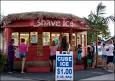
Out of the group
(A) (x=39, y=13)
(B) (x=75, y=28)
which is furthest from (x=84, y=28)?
(A) (x=39, y=13)

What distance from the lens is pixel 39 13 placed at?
1891cm

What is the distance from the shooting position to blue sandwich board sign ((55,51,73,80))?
1398cm

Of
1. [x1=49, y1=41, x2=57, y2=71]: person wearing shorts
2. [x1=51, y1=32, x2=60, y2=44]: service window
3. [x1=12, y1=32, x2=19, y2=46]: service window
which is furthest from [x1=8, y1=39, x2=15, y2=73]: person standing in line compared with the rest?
[x1=51, y1=32, x2=60, y2=44]: service window

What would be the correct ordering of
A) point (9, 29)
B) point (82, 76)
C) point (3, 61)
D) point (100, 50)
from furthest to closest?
point (100, 50) < point (9, 29) < point (3, 61) < point (82, 76)

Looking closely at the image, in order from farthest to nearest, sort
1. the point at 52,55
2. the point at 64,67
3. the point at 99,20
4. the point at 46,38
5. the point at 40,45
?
the point at 99,20 < the point at 46,38 < the point at 40,45 < the point at 52,55 < the point at 64,67

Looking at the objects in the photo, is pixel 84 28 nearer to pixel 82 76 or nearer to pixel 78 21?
pixel 78 21

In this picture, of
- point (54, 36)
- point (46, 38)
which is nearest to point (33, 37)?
point (46, 38)

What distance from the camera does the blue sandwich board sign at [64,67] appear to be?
14.0m

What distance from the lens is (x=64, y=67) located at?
14.1 m

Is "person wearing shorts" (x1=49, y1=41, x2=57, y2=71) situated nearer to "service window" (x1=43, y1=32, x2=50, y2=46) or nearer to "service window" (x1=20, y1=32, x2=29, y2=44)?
"service window" (x1=43, y1=32, x2=50, y2=46)

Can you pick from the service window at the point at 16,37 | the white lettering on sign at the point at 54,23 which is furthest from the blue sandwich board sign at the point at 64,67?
the service window at the point at 16,37

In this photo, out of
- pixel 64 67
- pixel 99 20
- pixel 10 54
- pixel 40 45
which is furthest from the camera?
pixel 99 20

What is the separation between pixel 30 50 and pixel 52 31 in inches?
73.5

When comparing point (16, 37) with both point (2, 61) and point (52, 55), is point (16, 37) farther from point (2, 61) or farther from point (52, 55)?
point (52, 55)
